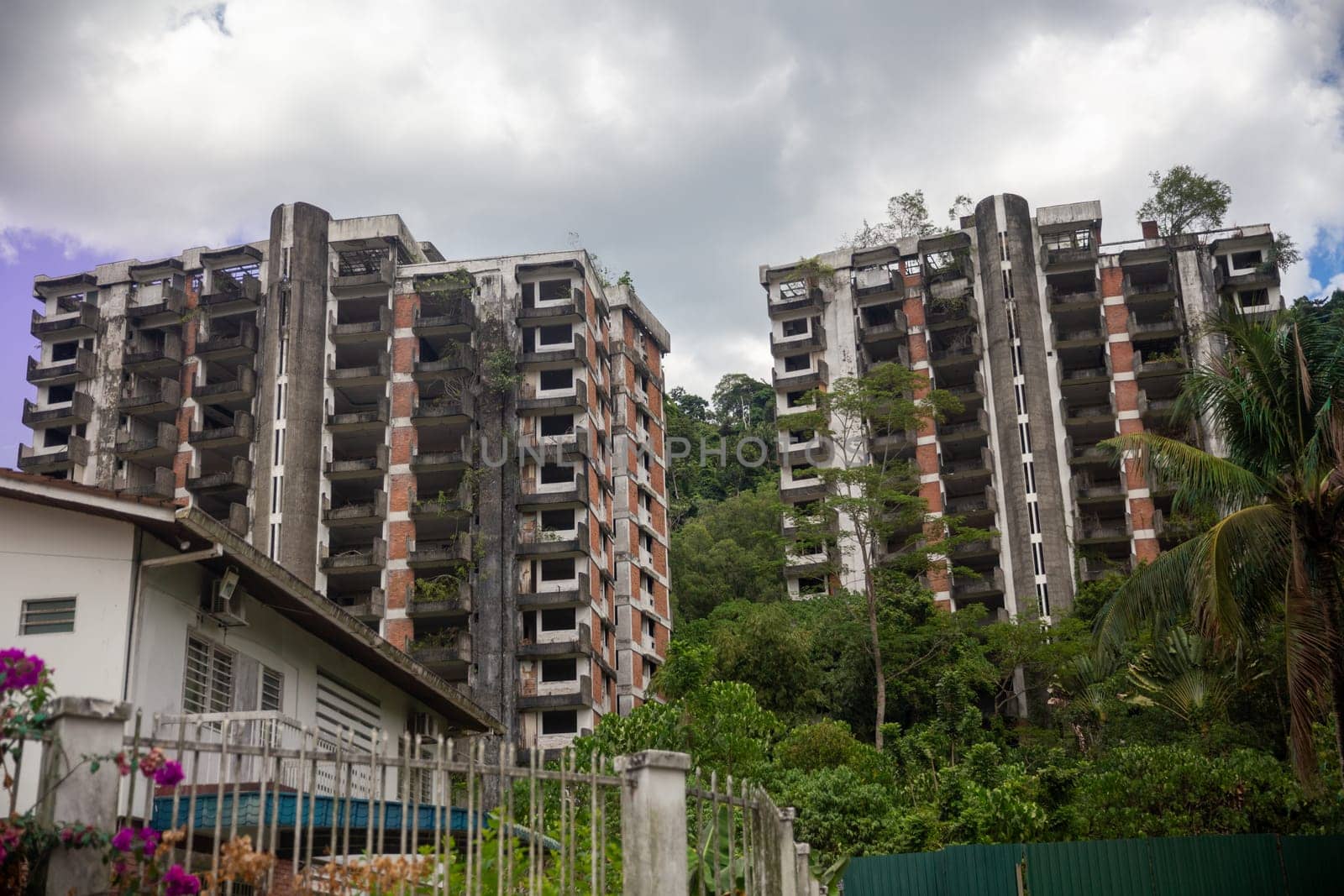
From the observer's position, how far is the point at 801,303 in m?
69.6

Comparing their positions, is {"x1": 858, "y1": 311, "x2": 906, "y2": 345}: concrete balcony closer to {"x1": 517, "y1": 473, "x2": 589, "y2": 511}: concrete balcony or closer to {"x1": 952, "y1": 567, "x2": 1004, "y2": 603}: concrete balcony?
{"x1": 952, "y1": 567, "x2": 1004, "y2": 603}: concrete balcony

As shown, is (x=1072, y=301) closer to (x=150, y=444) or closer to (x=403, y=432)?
(x=403, y=432)

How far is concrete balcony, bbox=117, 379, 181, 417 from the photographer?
198 feet

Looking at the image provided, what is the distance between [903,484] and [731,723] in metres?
27.0

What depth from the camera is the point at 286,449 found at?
56750 mm

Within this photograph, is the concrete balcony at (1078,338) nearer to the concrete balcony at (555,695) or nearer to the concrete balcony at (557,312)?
the concrete balcony at (557,312)

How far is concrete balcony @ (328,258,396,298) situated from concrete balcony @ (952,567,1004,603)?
1124 inches

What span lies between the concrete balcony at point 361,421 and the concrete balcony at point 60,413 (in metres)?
12.8

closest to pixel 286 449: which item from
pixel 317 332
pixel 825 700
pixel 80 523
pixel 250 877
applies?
pixel 317 332

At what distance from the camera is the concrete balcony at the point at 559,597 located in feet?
175

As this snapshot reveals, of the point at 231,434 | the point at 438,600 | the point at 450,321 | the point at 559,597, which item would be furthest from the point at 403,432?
the point at 559,597

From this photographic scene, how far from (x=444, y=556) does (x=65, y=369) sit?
2271 centimetres

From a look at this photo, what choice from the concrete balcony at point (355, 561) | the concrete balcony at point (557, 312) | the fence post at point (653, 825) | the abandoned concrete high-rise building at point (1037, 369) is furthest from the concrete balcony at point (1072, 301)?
the fence post at point (653, 825)

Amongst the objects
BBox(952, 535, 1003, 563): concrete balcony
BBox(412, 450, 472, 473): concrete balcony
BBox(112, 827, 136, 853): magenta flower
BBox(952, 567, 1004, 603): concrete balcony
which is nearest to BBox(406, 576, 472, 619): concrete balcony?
BBox(412, 450, 472, 473): concrete balcony
